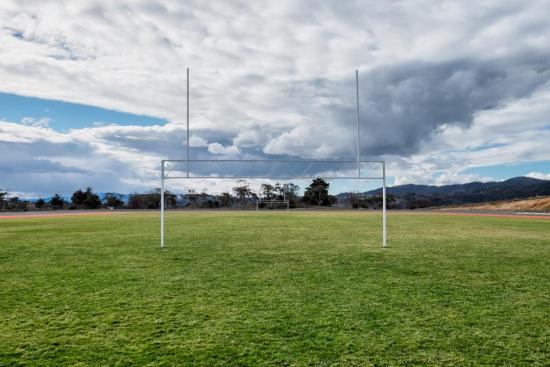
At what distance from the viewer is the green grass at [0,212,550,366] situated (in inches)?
142

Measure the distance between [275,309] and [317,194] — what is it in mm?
55031

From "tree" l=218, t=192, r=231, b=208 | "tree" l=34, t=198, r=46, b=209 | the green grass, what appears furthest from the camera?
"tree" l=218, t=192, r=231, b=208

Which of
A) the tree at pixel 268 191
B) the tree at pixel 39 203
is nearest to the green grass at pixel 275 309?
the tree at pixel 268 191

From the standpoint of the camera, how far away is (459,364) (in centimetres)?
339

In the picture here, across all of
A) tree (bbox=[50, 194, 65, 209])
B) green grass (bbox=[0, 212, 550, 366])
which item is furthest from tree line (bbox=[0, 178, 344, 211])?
green grass (bbox=[0, 212, 550, 366])

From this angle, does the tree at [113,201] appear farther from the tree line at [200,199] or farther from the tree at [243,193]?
the tree at [243,193]

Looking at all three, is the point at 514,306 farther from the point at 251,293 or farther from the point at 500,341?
the point at 251,293

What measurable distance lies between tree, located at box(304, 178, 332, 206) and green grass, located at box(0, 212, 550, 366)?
1950 inches

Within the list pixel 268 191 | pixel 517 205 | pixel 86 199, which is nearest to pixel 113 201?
pixel 86 199

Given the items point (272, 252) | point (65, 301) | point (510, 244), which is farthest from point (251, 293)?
point (510, 244)

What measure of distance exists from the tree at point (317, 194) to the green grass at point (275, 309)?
4953cm

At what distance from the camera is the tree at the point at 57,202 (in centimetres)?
5578

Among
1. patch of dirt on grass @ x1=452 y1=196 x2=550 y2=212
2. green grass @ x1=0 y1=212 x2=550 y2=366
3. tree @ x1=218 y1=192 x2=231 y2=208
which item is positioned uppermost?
tree @ x1=218 y1=192 x2=231 y2=208

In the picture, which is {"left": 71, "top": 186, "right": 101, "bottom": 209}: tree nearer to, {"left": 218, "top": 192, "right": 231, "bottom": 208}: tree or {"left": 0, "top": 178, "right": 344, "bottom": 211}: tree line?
{"left": 0, "top": 178, "right": 344, "bottom": 211}: tree line
